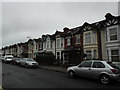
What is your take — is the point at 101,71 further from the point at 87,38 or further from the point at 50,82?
the point at 87,38

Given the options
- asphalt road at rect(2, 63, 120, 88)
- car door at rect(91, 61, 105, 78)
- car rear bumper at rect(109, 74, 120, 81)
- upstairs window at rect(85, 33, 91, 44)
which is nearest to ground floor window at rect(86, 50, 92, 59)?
upstairs window at rect(85, 33, 91, 44)

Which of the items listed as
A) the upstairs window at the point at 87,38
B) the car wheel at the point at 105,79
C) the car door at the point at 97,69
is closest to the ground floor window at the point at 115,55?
the upstairs window at the point at 87,38

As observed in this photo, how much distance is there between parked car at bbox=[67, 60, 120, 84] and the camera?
31.0 feet

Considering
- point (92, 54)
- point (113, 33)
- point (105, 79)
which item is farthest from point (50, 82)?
Result: point (92, 54)

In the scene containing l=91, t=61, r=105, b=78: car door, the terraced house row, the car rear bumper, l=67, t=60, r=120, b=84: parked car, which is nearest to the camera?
the car rear bumper

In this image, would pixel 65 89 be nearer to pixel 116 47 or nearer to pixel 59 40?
pixel 116 47

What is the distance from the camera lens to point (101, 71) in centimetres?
990

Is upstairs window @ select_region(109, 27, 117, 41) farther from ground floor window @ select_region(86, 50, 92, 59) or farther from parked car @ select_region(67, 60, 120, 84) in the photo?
parked car @ select_region(67, 60, 120, 84)

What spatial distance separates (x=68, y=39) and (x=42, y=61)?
22.1ft

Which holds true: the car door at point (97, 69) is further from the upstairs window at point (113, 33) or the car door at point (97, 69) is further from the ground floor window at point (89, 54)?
the ground floor window at point (89, 54)

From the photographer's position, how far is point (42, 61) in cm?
2823

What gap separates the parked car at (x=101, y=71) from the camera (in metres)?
9.45

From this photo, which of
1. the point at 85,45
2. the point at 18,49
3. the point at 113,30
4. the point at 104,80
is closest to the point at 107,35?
the point at 113,30

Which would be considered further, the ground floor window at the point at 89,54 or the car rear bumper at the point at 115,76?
the ground floor window at the point at 89,54
